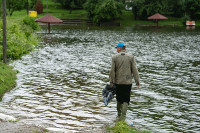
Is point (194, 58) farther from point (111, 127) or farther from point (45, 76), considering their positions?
point (111, 127)

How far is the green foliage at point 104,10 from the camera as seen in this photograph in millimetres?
75812

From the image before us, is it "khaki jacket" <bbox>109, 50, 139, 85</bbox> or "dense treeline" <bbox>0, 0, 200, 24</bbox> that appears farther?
"dense treeline" <bbox>0, 0, 200, 24</bbox>

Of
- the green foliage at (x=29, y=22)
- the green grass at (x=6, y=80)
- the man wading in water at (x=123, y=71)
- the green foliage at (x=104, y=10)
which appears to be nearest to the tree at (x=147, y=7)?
the green foliage at (x=104, y=10)

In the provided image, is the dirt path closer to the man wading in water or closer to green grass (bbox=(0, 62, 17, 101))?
the man wading in water

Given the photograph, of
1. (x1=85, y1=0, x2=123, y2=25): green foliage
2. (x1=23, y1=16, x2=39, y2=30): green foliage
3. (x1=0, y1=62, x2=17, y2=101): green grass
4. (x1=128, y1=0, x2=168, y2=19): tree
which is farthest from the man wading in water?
(x1=128, y1=0, x2=168, y2=19): tree

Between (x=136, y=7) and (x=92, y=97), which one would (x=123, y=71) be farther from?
(x=136, y=7)

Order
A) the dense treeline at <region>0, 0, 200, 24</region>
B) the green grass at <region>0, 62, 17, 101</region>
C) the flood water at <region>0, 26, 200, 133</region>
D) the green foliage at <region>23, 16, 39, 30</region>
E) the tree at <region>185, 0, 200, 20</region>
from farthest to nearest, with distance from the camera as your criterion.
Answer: the tree at <region>185, 0, 200, 20</region> → the dense treeline at <region>0, 0, 200, 24</region> → the green foliage at <region>23, 16, 39, 30</region> → the green grass at <region>0, 62, 17, 101</region> → the flood water at <region>0, 26, 200, 133</region>

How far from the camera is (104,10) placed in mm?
75812

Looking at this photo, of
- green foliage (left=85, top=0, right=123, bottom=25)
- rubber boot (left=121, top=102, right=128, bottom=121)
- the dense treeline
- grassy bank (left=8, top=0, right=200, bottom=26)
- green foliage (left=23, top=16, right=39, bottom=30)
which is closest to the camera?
rubber boot (left=121, top=102, right=128, bottom=121)

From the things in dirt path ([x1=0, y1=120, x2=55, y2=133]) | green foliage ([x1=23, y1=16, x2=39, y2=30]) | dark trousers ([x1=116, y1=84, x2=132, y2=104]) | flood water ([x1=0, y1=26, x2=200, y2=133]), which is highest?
green foliage ([x1=23, y1=16, x2=39, y2=30])

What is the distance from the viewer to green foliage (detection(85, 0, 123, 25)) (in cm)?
7581

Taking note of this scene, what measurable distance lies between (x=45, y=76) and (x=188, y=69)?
31.6 feet

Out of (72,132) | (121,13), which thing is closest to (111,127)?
(72,132)

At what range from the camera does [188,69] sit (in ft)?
67.2
